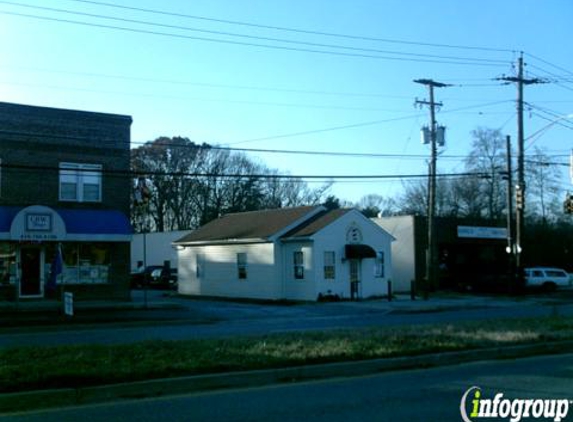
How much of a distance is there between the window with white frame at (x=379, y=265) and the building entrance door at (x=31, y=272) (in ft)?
56.3

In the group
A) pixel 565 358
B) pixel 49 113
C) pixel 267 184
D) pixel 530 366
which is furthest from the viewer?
pixel 267 184

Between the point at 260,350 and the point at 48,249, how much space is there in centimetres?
2126

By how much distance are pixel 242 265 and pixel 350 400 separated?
31025 mm

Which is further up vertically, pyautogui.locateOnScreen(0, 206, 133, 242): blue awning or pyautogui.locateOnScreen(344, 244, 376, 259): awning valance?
pyautogui.locateOnScreen(0, 206, 133, 242): blue awning

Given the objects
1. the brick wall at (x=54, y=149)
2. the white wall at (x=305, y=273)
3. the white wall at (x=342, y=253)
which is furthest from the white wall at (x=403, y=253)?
the brick wall at (x=54, y=149)

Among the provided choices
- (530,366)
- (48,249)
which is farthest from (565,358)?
(48,249)

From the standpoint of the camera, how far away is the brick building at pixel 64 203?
3039 cm

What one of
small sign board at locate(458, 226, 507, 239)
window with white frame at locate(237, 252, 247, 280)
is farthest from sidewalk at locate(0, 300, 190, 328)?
small sign board at locate(458, 226, 507, 239)

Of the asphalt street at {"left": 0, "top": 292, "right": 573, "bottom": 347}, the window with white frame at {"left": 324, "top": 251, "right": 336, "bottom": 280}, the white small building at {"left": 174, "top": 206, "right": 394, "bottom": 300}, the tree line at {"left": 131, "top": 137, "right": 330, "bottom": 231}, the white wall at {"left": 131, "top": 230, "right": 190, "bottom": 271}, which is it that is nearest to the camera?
the asphalt street at {"left": 0, "top": 292, "right": 573, "bottom": 347}

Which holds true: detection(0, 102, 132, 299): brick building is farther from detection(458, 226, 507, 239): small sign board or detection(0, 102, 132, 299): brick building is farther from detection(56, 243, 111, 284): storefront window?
detection(458, 226, 507, 239): small sign board

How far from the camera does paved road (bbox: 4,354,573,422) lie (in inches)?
340

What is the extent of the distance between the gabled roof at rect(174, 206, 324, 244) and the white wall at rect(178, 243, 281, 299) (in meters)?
0.52

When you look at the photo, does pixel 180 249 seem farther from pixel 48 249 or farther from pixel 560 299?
pixel 560 299

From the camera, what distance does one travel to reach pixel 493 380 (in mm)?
11094
